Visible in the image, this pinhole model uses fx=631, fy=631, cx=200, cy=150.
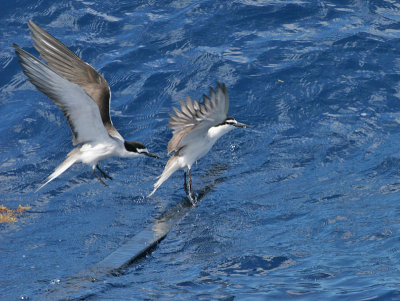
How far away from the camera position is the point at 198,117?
9.97 metres

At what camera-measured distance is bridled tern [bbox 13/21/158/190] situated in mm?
8680

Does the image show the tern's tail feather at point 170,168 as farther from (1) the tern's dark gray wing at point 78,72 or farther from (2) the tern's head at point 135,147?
(1) the tern's dark gray wing at point 78,72

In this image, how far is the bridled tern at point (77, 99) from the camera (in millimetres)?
8680

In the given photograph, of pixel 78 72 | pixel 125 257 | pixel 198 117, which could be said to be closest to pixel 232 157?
pixel 198 117

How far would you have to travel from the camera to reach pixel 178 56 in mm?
15133

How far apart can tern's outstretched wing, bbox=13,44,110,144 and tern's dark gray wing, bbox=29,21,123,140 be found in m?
0.68

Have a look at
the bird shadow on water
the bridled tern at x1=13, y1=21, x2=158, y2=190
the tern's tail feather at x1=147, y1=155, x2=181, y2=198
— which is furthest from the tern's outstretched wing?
the bird shadow on water

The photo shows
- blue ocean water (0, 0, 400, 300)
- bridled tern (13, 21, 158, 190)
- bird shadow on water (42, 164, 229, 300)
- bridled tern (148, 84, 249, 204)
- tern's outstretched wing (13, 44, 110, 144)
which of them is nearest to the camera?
bird shadow on water (42, 164, 229, 300)

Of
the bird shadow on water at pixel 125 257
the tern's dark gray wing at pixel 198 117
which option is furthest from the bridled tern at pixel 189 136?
the bird shadow on water at pixel 125 257

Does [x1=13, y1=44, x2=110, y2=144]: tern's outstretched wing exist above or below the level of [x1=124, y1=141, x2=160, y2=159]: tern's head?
above

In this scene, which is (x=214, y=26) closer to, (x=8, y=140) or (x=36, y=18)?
(x=36, y=18)

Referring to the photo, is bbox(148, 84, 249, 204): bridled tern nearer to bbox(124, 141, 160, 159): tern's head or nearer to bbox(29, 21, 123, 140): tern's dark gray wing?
bbox(124, 141, 160, 159): tern's head

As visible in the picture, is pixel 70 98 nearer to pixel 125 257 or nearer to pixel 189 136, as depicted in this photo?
pixel 189 136

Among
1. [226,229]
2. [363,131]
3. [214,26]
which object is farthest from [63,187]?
[214,26]
